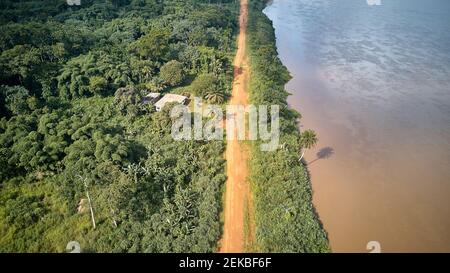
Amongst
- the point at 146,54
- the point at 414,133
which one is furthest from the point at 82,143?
the point at 414,133

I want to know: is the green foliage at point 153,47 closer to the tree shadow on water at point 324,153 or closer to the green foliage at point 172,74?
the green foliage at point 172,74

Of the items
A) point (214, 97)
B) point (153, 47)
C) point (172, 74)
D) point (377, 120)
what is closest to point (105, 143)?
point (214, 97)

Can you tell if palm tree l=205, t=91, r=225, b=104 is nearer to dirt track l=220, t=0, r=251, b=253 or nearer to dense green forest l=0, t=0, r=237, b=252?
dense green forest l=0, t=0, r=237, b=252

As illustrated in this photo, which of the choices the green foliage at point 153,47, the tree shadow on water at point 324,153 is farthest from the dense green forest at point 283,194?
the green foliage at point 153,47

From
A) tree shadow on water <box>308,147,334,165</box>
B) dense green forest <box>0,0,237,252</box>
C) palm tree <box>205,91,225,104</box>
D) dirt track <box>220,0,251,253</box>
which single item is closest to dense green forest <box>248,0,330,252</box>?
dirt track <box>220,0,251,253</box>

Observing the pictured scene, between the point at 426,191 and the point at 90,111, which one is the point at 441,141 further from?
the point at 90,111

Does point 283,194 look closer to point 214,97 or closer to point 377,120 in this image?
point 214,97
